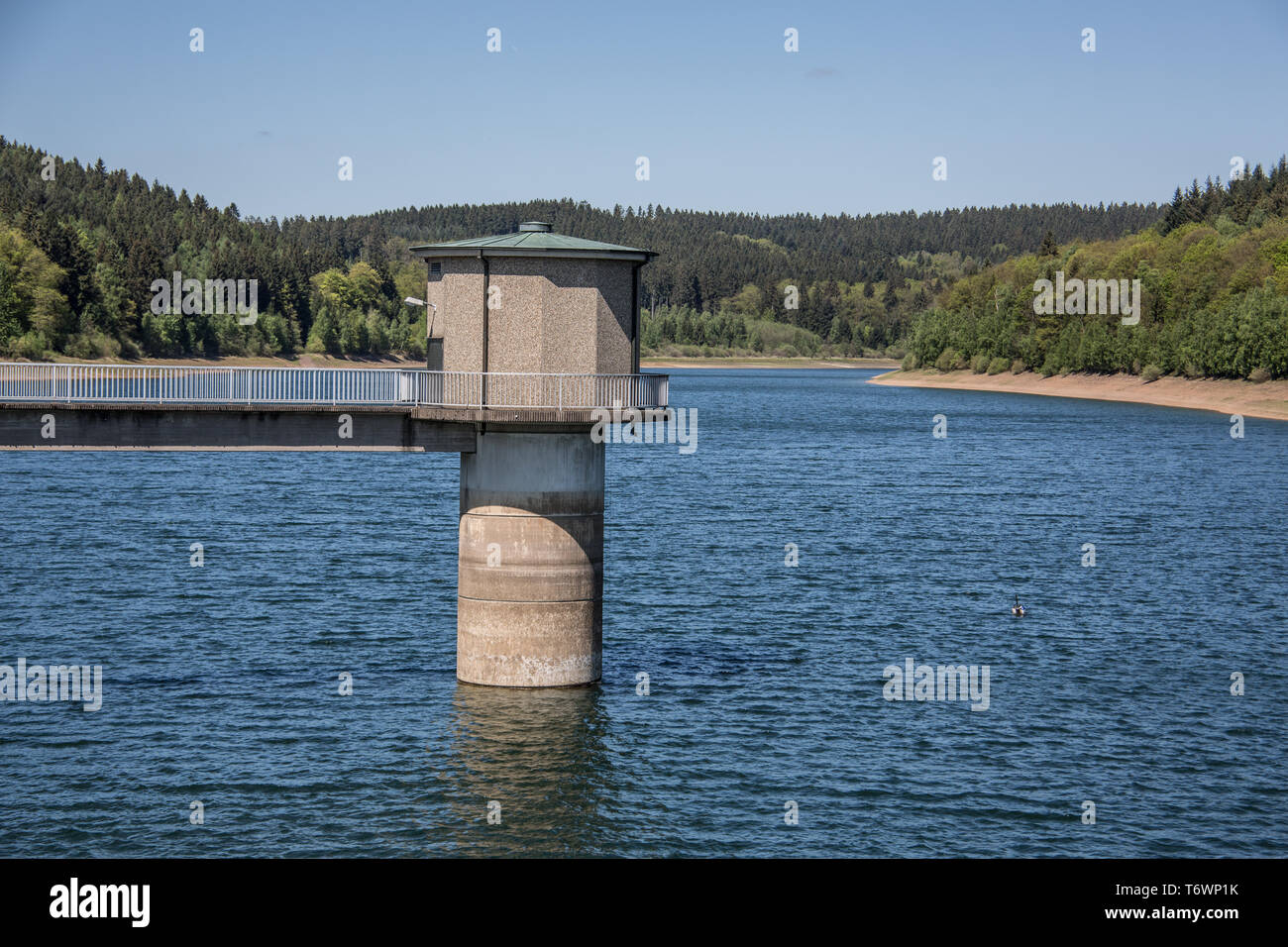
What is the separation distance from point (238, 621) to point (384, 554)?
1755 centimetres

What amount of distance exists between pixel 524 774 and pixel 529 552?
7132mm

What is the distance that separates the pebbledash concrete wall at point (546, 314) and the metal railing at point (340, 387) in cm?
50

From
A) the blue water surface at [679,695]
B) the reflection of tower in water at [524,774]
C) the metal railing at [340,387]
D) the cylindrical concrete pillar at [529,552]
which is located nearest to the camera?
the reflection of tower in water at [524,774]

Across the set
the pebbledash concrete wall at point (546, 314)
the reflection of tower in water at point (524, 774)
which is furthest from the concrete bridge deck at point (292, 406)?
the reflection of tower in water at point (524, 774)

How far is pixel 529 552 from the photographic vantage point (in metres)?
39.6

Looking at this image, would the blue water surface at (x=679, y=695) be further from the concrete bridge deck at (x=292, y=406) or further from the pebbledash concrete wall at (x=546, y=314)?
the pebbledash concrete wall at (x=546, y=314)

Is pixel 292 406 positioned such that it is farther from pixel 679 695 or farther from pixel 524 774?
pixel 679 695

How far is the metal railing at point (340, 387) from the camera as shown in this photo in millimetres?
38188

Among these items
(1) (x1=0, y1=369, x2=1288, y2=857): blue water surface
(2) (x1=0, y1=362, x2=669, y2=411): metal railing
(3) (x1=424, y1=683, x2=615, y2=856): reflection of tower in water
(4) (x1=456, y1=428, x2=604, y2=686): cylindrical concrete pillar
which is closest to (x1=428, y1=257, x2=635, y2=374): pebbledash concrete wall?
(2) (x1=0, y1=362, x2=669, y2=411): metal railing

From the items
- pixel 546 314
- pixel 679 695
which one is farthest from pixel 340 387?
pixel 679 695
